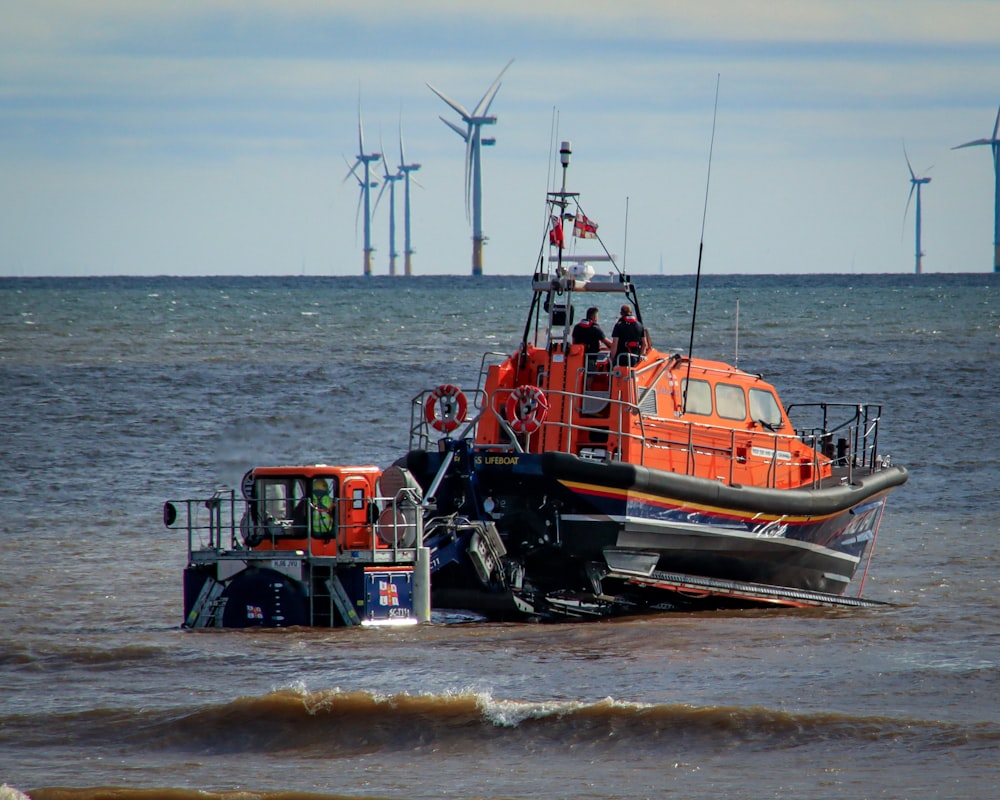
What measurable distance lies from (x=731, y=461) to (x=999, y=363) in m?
30.1

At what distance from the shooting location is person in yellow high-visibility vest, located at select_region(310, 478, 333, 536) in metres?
13.4

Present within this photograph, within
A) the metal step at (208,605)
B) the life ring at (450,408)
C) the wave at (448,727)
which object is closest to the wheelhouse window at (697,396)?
the life ring at (450,408)

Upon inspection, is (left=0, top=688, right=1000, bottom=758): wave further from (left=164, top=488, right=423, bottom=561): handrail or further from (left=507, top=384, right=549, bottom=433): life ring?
(left=507, top=384, right=549, bottom=433): life ring

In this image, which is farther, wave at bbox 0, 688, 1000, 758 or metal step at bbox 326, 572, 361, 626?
metal step at bbox 326, 572, 361, 626

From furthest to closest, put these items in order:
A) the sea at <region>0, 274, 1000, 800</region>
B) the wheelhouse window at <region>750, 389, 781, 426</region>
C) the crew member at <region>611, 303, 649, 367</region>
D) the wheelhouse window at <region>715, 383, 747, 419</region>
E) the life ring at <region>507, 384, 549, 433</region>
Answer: the wheelhouse window at <region>750, 389, 781, 426</region> → the wheelhouse window at <region>715, 383, 747, 419</region> → the crew member at <region>611, 303, 649, 367</region> → the life ring at <region>507, 384, 549, 433</region> → the sea at <region>0, 274, 1000, 800</region>

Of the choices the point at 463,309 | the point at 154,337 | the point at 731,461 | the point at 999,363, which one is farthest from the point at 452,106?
the point at 731,461

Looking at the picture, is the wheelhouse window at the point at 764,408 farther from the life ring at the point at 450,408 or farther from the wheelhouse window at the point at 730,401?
the life ring at the point at 450,408

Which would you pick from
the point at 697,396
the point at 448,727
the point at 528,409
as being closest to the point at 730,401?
the point at 697,396

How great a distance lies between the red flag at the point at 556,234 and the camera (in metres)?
15.2

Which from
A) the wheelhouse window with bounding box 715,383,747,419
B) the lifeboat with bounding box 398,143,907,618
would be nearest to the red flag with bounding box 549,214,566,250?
the lifeboat with bounding box 398,143,907,618

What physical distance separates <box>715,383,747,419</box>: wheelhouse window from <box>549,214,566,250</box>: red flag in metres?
2.18

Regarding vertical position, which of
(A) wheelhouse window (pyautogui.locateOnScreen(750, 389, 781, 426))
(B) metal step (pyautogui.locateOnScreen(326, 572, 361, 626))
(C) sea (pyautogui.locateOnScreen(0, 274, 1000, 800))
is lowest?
(C) sea (pyautogui.locateOnScreen(0, 274, 1000, 800))

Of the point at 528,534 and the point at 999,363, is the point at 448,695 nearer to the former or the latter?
the point at 528,534

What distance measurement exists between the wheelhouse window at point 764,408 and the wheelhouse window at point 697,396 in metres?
0.61
